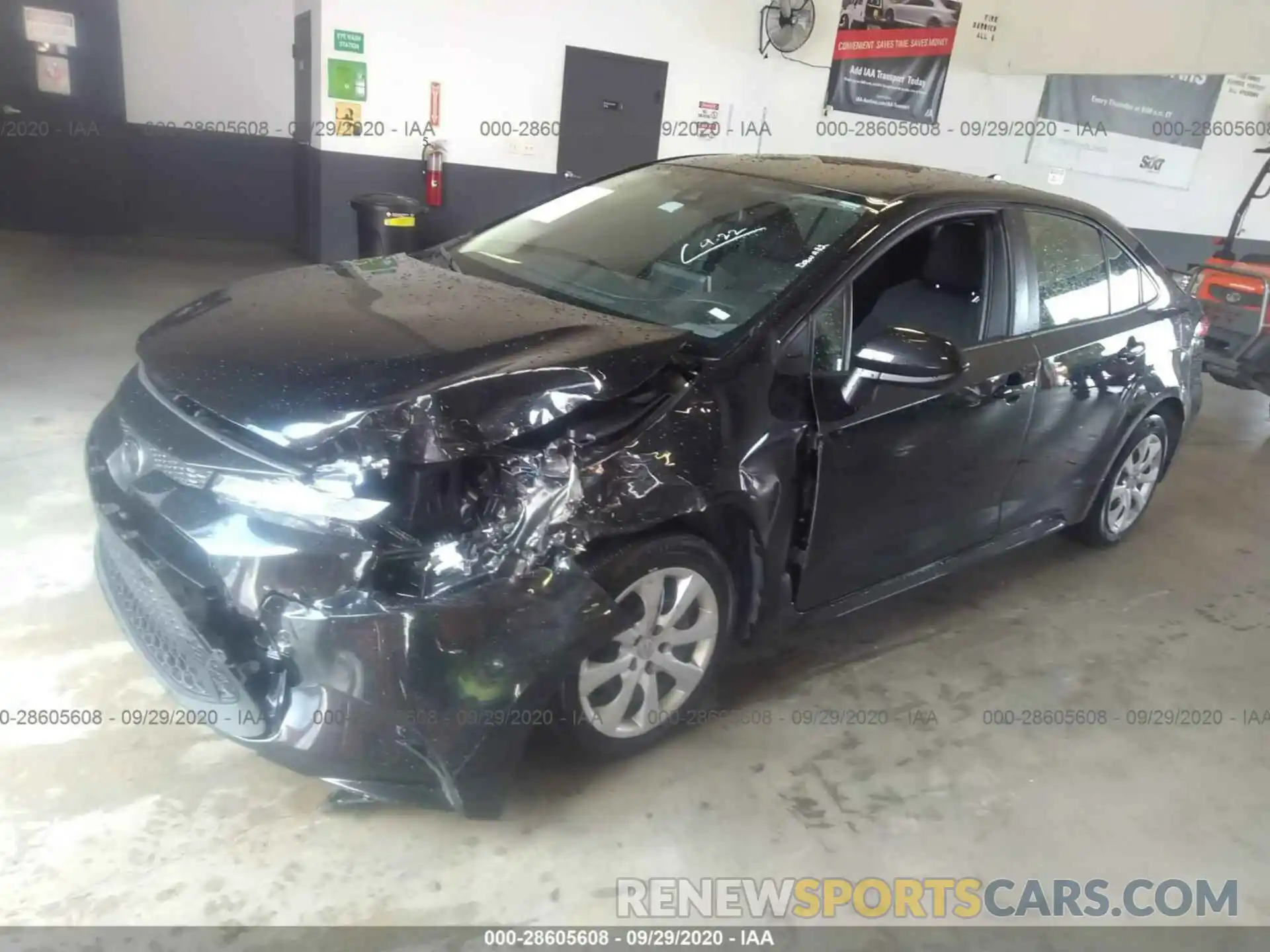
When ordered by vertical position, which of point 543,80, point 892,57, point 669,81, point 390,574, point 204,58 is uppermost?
point 892,57

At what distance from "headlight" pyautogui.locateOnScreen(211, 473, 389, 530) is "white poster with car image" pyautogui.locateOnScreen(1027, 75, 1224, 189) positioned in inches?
377

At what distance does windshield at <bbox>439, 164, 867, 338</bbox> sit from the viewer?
2330 millimetres

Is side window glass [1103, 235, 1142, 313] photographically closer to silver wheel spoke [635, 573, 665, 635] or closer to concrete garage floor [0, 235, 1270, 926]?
concrete garage floor [0, 235, 1270, 926]

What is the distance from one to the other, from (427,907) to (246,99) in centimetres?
875

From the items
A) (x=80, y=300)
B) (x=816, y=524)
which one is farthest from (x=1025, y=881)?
(x=80, y=300)

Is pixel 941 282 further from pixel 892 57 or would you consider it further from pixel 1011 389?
pixel 892 57

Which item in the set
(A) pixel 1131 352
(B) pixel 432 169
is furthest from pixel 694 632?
(B) pixel 432 169

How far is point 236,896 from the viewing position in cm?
179

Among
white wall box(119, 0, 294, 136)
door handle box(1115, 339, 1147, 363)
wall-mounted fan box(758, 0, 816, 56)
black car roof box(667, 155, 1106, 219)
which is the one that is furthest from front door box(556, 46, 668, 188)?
door handle box(1115, 339, 1147, 363)

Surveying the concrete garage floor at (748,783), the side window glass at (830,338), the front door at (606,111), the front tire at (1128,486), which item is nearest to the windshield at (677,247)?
the side window glass at (830,338)

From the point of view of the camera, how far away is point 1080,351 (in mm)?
2936

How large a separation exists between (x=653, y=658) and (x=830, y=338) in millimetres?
888

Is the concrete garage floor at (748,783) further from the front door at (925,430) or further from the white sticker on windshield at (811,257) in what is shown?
the white sticker on windshield at (811,257)

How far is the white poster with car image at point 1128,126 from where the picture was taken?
30.6 feet
